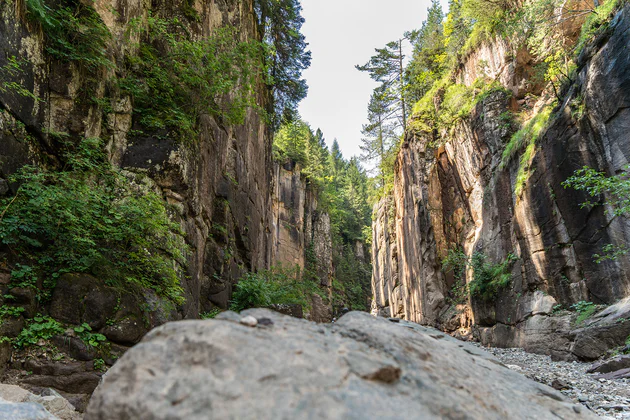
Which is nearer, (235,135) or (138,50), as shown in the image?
(138,50)

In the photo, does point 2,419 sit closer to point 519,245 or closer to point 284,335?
point 284,335

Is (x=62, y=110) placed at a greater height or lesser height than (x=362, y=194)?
lesser

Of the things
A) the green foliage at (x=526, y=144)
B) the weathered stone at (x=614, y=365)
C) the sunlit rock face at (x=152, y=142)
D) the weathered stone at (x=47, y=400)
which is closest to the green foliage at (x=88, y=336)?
the weathered stone at (x=47, y=400)

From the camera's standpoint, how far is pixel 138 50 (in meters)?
8.27

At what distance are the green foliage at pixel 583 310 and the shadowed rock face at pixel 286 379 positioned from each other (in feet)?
31.5

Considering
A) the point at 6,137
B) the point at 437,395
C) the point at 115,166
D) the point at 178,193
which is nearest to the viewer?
the point at 437,395

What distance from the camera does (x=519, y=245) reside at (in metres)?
13.9

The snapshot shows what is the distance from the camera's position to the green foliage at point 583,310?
9.99m

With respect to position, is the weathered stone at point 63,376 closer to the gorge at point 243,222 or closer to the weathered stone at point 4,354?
the gorge at point 243,222

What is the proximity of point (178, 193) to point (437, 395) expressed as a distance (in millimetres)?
7251

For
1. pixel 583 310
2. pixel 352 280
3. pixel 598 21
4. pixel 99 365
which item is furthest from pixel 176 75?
pixel 352 280

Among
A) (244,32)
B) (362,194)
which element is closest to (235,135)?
(244,32)

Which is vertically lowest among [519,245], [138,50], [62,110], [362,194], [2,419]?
[2,419]

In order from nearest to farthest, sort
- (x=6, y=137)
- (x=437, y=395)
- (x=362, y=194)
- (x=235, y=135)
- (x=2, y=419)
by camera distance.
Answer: (x=437, y=395)
(x=2, y=419)
(x=6, y=137)
(x=235, y=135)
(x=362, y=194)
